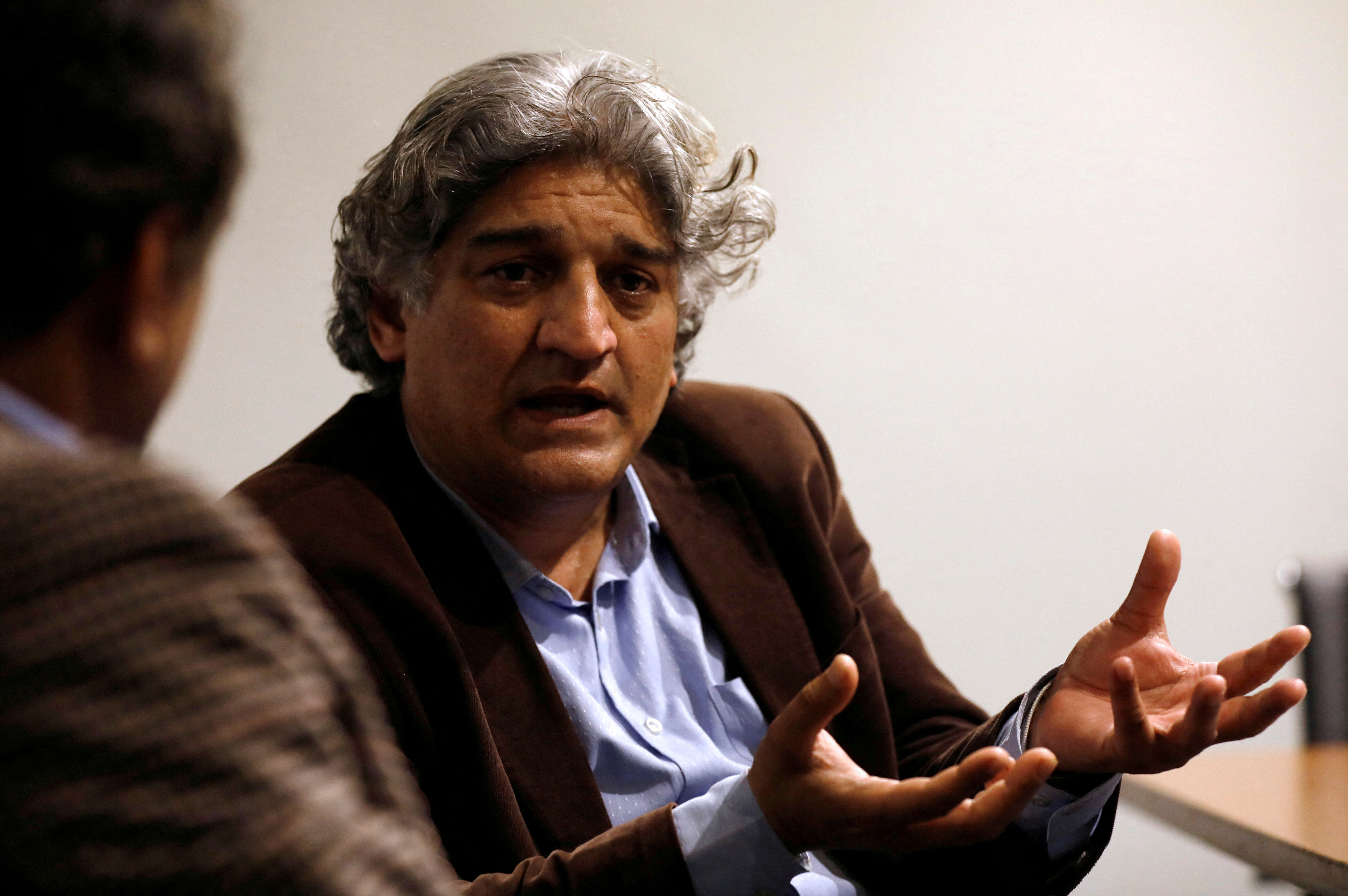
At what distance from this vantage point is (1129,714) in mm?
997

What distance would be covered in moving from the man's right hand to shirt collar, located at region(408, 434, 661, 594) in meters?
0.46

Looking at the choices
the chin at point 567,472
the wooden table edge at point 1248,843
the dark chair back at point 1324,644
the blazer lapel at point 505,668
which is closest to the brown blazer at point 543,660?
the blazer lapel at point 505,668

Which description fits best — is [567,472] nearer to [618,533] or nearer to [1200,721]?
[618,533]

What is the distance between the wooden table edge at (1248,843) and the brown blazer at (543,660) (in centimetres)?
23

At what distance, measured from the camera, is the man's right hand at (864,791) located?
83cm

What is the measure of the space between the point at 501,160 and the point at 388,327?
28 centimetres

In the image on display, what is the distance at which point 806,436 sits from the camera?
1.61m

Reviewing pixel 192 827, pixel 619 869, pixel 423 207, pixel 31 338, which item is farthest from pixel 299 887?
pixel 423 207

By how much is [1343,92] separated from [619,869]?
2743 millimetres

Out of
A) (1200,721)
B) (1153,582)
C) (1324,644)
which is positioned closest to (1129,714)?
(1200,721)

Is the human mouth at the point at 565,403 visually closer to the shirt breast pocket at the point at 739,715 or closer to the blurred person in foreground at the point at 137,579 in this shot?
the shirt breast pocket at the point at 739,715

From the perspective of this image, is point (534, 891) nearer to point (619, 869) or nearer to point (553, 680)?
point (619, 869)

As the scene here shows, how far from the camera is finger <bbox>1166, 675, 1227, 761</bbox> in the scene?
945 millimetres

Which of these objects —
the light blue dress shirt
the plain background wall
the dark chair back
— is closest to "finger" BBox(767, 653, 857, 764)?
the light blue dress shirt
